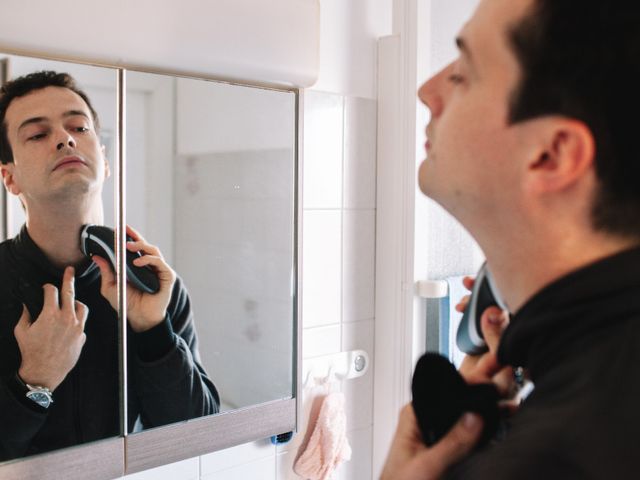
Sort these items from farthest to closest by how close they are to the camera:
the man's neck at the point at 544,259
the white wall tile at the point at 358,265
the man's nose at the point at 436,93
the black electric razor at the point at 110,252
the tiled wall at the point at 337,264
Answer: the white wall tile at the point at 358,265, the tiled wall at the point at 337,264, the black electric razor at the point at 110,252, the man's nose at the point at 436,93, the man's neck at the point at 544,259

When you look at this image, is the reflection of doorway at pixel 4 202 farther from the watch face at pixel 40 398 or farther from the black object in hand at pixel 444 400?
the black object in hand at pixel 444 400

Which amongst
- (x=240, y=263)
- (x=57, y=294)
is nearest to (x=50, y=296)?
(x=57, y=294)

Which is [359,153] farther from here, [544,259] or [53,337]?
[544,259]

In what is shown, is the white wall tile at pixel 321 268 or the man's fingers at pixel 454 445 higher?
the white wall tile at pixel 321 268

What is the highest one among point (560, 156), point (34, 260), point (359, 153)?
point (359, 153)

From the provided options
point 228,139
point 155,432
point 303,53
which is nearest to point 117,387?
point 155,432

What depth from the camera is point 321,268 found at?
1.58 meters

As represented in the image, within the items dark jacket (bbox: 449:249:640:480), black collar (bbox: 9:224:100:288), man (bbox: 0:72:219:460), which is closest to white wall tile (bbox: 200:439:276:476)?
man (bbox: 0:72:219:460)

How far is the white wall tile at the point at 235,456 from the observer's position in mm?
1405

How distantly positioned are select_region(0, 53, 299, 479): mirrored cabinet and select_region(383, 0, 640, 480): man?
640 mm

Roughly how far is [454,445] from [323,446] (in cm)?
98

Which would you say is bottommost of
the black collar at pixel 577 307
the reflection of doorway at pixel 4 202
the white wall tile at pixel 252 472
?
the white wall tile at pixel 252 472

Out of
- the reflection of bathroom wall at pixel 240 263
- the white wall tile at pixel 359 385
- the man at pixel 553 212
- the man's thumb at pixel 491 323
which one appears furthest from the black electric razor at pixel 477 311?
the white wall tile at pixel 359 385

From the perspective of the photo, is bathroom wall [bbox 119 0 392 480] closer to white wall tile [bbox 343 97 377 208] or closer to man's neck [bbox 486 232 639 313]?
white wall tile [bbox 343 97 377 208]
